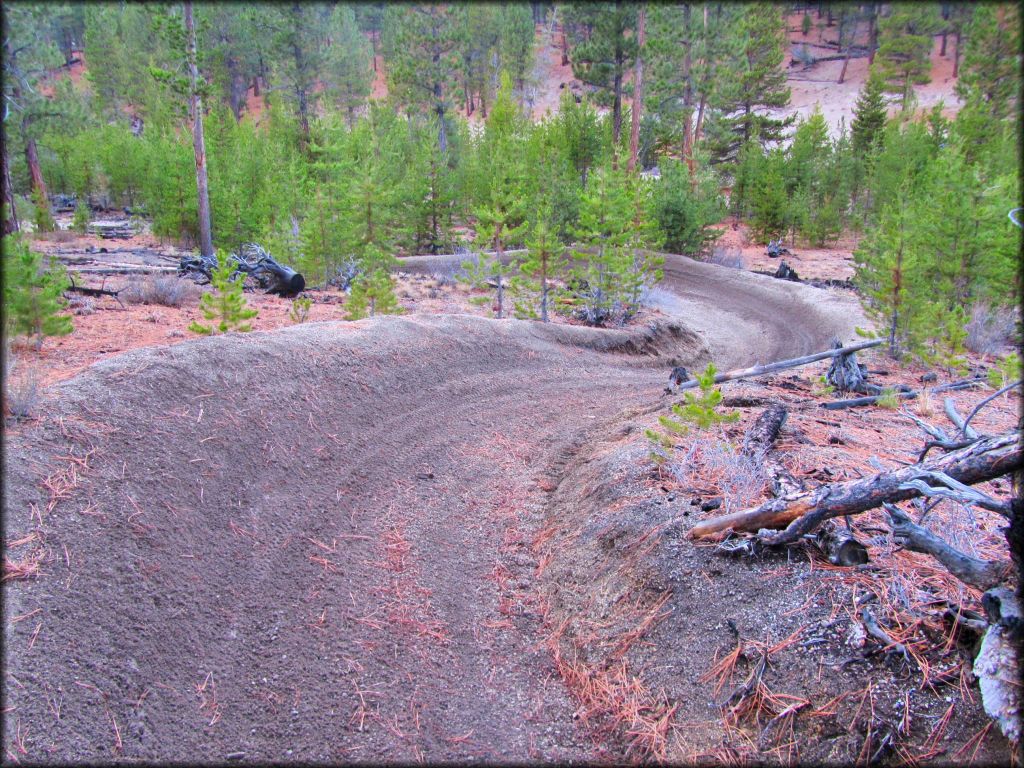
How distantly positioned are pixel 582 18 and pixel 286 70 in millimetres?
19626

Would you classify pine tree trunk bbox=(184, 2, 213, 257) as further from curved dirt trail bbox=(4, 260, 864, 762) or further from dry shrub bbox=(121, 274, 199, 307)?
curved dirt trail bbox=(4, 260, 864, 762)

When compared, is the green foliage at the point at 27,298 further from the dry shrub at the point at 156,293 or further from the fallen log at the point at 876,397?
the fallen log at the point at 876,397

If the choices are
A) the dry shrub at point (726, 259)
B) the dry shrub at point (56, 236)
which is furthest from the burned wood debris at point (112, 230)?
the dry shrub at point (726, 259)

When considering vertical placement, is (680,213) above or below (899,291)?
above

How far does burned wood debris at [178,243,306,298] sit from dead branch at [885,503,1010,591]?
1424 centimetres

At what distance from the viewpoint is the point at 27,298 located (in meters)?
7.42

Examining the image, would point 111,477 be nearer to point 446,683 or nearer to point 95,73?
point 446,683

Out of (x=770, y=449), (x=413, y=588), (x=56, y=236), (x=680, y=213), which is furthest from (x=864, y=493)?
(x=56, y=236)

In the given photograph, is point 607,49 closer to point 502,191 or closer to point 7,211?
point 502,191

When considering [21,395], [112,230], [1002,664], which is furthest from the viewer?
[112,230]

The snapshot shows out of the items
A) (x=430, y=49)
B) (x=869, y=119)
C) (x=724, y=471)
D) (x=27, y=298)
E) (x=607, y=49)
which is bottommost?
(x=724, y=471)

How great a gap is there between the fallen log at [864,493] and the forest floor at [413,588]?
21cm

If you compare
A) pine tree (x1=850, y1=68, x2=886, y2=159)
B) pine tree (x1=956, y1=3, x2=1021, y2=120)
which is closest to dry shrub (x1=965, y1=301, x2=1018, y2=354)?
pine tree (x1=956, y1=3, x2=1021, y2=120)

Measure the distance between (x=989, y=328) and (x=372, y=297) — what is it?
1269 cm
